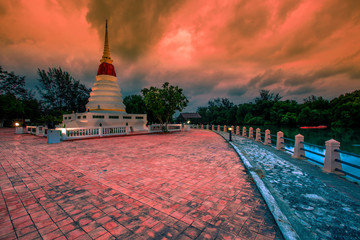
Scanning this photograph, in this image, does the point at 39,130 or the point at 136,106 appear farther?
the point at 136,106

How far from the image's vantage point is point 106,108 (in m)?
25.2

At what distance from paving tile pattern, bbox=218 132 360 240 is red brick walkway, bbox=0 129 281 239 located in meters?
0.52

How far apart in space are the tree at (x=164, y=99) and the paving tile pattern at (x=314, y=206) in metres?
15.5

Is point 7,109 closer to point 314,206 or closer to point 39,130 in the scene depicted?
point 39,130

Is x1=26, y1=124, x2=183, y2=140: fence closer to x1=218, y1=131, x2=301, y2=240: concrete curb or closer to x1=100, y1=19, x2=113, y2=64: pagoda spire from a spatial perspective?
x1=218, y1=131, x2=301, y2=240: concrete curb

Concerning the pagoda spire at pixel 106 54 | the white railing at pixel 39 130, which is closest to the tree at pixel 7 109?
the white railing at pixel 39 130

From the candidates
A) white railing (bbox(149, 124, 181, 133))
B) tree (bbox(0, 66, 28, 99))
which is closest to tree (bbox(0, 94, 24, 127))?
tree (bbox(0, 66, 28, 99))

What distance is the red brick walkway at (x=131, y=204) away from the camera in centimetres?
240

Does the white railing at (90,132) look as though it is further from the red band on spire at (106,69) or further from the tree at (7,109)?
the tree at (7,109)

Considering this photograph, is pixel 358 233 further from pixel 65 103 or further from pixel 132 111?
pixel 65 103

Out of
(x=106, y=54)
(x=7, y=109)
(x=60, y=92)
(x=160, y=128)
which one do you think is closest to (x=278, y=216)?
(x=160, y=128)

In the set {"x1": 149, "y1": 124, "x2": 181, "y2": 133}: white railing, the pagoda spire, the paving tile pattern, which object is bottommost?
the paving tile pattern

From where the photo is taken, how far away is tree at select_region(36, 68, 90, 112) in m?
48.6

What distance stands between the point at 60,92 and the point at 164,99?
165ft
